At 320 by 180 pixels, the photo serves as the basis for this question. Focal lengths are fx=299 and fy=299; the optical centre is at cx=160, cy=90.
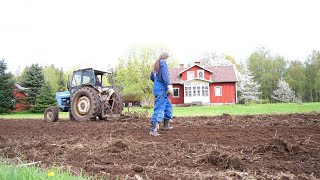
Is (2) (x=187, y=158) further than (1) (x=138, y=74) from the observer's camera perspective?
No

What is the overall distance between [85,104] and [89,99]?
39 cm

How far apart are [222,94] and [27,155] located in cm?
3475

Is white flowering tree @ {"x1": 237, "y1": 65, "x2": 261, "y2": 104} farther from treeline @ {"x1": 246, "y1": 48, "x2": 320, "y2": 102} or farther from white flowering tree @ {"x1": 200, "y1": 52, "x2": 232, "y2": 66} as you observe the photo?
white flowering tree @ {"x1": 200, "y1": 52, "x2": 232, "y2": 66}

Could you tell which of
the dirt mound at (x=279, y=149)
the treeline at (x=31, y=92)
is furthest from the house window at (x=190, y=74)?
the dirt mound at (x=279, y=149)

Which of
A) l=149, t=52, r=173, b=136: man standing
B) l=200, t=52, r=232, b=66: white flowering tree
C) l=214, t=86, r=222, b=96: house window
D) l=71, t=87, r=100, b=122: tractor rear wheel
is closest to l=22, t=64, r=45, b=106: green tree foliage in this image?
l=214, t=86, r=222, b=96: house window

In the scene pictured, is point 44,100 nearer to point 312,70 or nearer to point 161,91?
point 161,91

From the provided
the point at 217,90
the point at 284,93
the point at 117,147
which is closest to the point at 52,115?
the point at 117,147

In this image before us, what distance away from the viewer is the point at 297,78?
5750 cm

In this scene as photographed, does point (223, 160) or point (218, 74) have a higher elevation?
point (218, 74)

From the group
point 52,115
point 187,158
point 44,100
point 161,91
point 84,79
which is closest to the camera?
point 187,158

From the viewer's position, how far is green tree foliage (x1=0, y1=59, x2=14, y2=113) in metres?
30.8

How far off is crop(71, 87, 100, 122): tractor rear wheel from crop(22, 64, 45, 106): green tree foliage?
75.7 ft

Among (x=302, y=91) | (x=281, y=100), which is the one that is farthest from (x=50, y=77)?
(x=302, y=91)

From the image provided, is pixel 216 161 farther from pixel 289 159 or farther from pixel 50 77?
pixel 50 77
